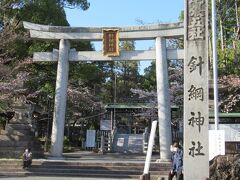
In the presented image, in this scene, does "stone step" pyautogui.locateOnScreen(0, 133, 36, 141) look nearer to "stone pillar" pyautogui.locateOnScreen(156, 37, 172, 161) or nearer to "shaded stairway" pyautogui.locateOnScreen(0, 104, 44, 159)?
"shaded stairway" pyautogui.locateOnScreen(0, 104, 44, 159)

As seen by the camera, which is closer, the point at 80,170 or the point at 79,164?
the point at 80,170

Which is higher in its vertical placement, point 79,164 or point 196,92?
point 196,92

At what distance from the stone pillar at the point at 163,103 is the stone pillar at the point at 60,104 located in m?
4.52

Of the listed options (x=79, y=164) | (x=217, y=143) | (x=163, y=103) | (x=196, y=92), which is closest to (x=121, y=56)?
(x=163, y=103)

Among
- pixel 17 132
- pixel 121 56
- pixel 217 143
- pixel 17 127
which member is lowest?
pixel 217 143

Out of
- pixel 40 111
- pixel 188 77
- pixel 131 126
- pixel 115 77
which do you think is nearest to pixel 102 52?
pixel 188 77

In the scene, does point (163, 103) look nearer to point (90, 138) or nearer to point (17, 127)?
point (17, 127)

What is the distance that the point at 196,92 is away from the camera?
11.2 m

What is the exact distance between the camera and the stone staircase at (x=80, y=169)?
16.9m

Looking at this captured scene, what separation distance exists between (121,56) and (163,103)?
3.10 m

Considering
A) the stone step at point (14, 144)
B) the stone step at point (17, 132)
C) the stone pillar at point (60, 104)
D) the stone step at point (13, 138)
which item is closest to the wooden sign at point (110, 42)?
the stone pillar at point (60, 104)

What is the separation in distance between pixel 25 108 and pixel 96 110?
642 inches

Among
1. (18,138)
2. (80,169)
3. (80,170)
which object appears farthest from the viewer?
(18,138)

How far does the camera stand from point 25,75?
73.8 ft
